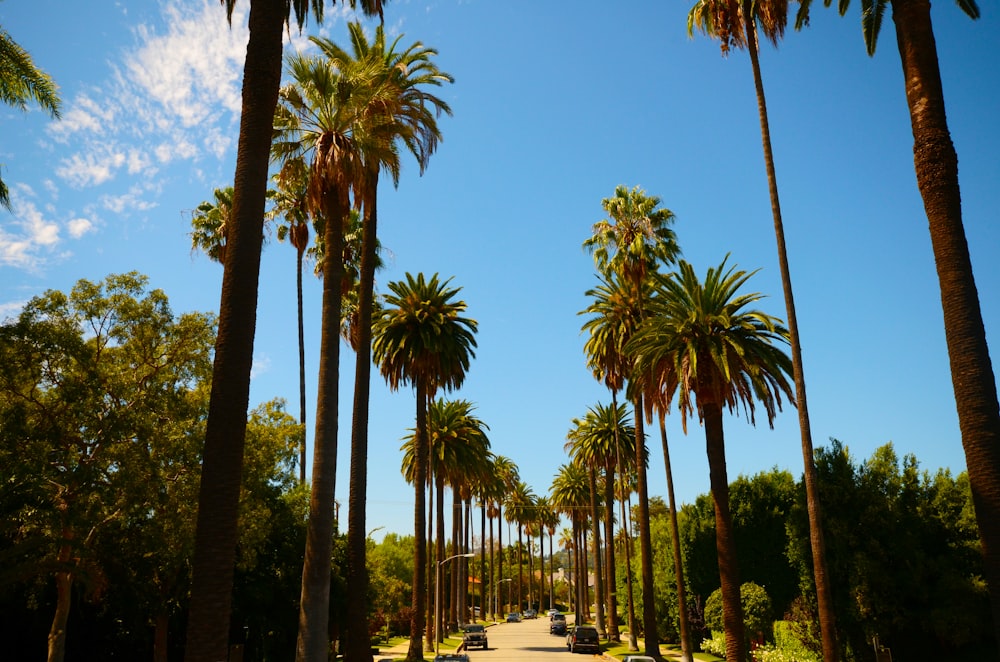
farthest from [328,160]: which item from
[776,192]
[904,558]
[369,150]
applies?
[904,558]

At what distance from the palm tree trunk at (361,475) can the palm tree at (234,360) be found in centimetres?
987

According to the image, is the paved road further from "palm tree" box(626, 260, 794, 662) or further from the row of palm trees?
the row of palm trees

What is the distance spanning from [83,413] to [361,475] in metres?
8.36

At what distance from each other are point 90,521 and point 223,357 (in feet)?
36.3

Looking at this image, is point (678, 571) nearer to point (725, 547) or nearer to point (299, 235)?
point (725, 547)

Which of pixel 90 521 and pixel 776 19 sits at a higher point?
pixel 776 19

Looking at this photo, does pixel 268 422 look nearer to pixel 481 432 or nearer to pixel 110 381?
pixel 110 381

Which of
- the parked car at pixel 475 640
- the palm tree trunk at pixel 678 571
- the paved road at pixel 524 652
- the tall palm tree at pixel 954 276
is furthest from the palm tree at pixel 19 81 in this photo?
the parked car at pixel 475 640

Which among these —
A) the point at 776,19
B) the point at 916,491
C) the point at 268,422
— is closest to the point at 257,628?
the point at 268,422

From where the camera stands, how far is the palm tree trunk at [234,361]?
10.8 meters

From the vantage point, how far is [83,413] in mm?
19781

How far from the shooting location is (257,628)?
3133cm

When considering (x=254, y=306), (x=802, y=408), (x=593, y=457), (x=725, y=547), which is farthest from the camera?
(x=593, y=457)

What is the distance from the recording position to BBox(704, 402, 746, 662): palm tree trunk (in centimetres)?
2730
